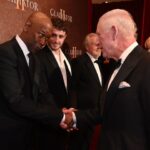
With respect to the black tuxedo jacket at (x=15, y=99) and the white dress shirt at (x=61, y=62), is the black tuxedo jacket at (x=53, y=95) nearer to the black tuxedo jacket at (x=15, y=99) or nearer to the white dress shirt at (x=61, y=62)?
the white dress shirt at (x=61, y=62)

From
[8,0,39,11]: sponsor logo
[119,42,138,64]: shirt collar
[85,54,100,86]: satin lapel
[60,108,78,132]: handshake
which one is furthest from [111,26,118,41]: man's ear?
[85,54,100,86]: satin lapel

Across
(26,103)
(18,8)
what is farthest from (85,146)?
(18,8)

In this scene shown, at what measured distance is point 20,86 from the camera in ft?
9.05

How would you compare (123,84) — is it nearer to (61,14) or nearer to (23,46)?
(23,46)

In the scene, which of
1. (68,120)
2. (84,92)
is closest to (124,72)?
(68,120)

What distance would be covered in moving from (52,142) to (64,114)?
363 millimetres

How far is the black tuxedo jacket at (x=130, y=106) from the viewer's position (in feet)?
6.63

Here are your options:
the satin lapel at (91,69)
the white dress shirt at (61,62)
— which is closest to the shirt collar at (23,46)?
the white dress shirt at (61,62)

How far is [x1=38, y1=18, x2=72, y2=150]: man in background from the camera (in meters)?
3.30

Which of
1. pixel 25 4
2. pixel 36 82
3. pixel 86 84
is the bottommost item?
pixel 86 84

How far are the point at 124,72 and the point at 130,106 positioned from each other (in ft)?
0.62

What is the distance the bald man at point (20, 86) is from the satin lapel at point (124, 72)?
2.75 feet

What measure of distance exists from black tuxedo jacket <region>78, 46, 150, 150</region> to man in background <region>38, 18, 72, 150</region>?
122 centimetres

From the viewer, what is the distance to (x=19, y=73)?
2.76 meters
